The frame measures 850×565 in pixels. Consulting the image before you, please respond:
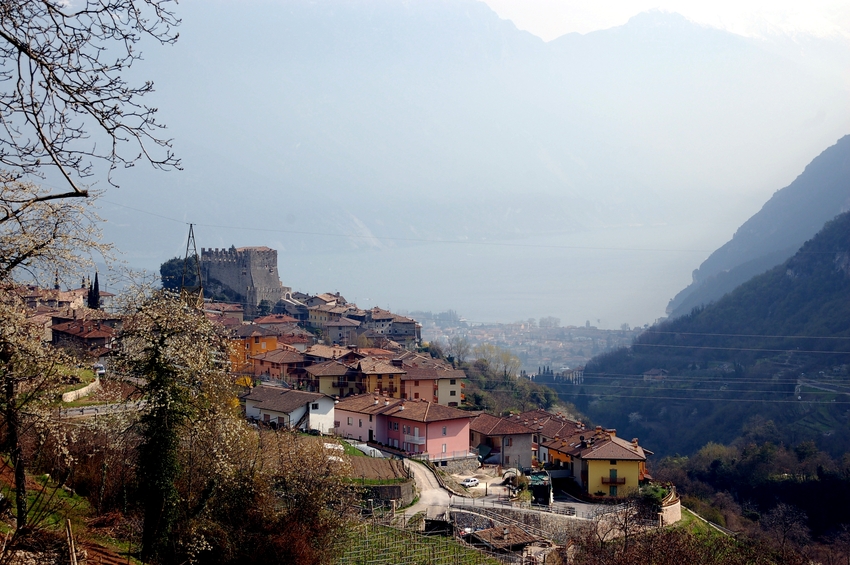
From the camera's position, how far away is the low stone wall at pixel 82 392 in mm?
21402

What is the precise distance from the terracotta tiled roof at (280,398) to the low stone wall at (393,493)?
8.74 metres

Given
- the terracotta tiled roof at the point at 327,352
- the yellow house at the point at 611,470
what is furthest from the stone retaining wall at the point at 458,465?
the terracotta tiled roof at the point at 327,352

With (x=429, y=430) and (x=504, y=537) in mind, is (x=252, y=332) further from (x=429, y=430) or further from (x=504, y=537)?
(x=504, y=537)

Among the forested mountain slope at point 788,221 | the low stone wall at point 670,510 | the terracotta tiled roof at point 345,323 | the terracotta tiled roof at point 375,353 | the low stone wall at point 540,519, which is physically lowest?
the low stone wall at point 670,510

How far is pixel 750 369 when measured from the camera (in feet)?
258

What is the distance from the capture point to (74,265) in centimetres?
839

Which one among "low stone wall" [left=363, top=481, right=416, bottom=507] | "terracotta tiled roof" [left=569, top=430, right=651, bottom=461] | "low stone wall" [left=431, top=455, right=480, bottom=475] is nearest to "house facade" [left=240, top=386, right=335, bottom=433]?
"low stone wall" [left=431, top=455, right=480, bottom=475]

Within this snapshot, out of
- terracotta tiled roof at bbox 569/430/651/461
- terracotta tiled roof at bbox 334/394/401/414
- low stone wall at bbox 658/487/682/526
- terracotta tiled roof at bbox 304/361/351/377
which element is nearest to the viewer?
low stone wall at bbox 658/487/682/526

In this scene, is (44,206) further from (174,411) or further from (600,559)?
(600,559)

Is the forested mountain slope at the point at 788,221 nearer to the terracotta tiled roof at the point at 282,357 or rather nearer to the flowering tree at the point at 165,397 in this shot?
the terracotta tiled roof at the point at 282,357

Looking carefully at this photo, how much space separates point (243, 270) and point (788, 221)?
126453mm

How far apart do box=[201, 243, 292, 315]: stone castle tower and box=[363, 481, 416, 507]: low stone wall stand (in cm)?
5398

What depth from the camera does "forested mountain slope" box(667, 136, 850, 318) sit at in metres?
144

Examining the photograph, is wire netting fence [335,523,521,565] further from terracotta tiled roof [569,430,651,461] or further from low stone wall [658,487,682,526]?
terracotta tiled roof [569,430,651,461]
